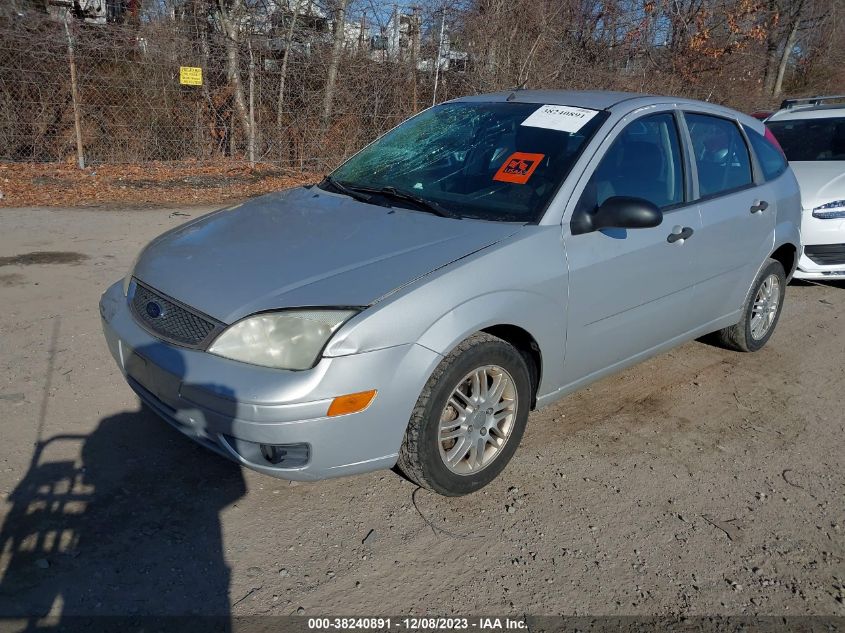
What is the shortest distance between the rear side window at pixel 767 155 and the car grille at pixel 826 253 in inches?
64.4

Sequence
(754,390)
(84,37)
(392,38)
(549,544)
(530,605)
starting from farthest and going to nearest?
(392,38) → (84,37) → (754,390) → (549,544) → (530,605)

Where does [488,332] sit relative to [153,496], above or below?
above

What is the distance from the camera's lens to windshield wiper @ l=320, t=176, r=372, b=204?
12.4 ft

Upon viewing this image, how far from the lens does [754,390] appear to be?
4504 millimetres


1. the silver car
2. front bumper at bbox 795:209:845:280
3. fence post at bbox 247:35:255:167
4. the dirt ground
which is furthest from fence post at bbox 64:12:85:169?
front bumper at bbox 795:209:845:280

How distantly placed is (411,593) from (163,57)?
10187mm

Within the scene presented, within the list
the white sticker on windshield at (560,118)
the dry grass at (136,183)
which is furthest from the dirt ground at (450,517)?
the dry grass at (136,183)

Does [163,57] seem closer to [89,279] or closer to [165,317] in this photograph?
[89,279]

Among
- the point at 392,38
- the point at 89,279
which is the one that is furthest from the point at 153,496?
the point at 392,38

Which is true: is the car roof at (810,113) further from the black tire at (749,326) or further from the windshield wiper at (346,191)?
the windshield wiper at (346,191)

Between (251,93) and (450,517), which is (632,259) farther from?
(251,93)

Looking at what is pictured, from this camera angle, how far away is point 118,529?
2.88 metres

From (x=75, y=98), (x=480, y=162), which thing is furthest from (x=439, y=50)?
(x=480, y=162)

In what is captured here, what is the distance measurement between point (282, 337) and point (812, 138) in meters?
6.91
